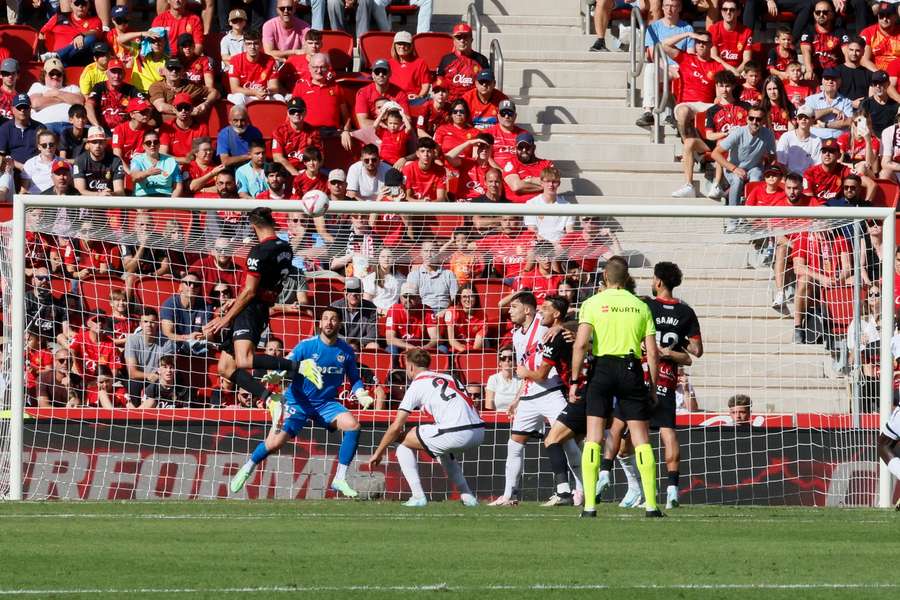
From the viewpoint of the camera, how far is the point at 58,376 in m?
14.8

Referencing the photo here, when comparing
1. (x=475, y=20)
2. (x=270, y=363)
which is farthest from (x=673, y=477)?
(x=475, y=20)

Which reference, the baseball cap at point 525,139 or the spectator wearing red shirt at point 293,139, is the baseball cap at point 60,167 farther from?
the baseball cap at point 525,139

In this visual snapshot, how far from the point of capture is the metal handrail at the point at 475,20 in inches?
848

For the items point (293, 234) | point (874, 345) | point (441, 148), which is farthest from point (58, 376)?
point (874, 345)

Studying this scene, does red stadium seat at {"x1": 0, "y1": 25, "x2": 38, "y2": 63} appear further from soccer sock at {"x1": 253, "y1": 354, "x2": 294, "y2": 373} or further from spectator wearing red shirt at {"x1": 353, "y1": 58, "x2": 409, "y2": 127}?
soccer sock at {"x1": 253, "y1": 354, "x2": 294, "y2": 373}

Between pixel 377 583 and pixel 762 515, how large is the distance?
5356 mm

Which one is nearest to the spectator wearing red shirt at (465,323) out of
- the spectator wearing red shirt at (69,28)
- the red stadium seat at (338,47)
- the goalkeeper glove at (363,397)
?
the goalkeeper glove at (363,397)

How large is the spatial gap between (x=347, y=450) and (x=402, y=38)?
7.56 meters

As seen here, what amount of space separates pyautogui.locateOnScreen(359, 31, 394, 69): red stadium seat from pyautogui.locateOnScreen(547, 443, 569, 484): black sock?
8.27 metres

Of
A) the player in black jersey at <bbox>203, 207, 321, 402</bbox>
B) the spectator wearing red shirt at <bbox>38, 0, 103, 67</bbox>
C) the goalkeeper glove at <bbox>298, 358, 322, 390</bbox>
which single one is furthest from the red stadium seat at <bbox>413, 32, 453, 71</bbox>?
the goalkeeper glove at <bbox>298, 358, 322, 390</bbox>

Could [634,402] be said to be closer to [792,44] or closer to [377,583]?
[377,583]

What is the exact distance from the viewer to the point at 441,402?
42.7 feet

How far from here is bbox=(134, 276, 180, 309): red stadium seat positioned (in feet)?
49.9

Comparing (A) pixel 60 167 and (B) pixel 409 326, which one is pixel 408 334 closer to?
(B) pixel 409 326
